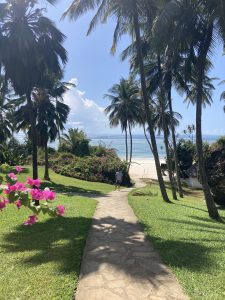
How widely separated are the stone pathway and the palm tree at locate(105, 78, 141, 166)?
34995 mm

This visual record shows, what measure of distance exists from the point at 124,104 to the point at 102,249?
37.4 metres

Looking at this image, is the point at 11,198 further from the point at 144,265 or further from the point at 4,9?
the point at 4,9

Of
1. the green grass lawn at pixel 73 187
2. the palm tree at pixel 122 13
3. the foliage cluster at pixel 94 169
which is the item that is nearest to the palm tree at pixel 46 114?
the green grass lawn at pixel 73 187

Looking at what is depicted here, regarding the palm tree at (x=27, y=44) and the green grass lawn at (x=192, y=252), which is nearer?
the green grass lawn at (x=192, y=252)

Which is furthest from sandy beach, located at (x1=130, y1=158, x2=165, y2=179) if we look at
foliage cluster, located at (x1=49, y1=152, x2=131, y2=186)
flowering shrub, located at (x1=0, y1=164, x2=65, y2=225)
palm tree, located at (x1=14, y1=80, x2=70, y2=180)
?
flowering shrub, located at (x1=0, y1=164, x2=65, y2=225)

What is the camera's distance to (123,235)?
377 inches

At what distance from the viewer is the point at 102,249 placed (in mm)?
8141

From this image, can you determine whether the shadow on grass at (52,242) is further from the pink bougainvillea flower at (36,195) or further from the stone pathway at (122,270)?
the pink bougainvillea flower at (36,195)

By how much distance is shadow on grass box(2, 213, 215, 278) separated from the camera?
6871mm

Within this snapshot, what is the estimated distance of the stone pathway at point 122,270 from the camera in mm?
5594

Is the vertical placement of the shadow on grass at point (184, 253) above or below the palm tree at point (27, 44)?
below

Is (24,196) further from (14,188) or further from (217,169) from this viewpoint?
(217,169)

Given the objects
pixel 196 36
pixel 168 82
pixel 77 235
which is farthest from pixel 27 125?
pixel 77 235

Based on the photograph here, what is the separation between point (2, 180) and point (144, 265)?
343 centimetres
